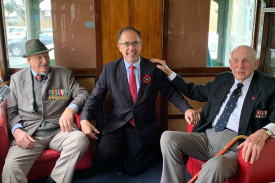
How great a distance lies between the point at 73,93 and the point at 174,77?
105 cm

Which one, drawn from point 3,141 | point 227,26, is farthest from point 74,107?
point 227,26

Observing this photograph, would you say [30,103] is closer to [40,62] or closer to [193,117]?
[40,62]

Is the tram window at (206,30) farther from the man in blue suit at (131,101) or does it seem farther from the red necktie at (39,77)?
the red necktie at (39,77)

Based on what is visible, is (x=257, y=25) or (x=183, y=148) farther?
(x=257, y=25)

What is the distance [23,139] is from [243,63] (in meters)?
2.00

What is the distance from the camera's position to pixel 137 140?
8.97 ft

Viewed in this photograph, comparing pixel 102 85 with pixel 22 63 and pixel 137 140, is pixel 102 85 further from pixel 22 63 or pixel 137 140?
pixel 22 63

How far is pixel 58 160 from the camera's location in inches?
93.2

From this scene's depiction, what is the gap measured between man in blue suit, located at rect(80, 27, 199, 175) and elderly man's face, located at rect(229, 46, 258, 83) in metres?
0.58

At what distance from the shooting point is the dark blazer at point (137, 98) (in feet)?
8.73

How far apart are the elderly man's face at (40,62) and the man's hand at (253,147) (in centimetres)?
192

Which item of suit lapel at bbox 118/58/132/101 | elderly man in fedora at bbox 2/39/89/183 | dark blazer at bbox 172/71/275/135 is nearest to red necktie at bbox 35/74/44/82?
elderly man in fedora at bbox 2/39/89/183

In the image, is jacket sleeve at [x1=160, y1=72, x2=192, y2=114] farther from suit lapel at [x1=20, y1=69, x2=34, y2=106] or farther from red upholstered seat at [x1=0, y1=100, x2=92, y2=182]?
suit lapel at [x1=20, y1=69, x2=34, y2=106]

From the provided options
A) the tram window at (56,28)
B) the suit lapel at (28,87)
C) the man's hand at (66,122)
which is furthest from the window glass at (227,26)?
the suit lapel at (28,87)
